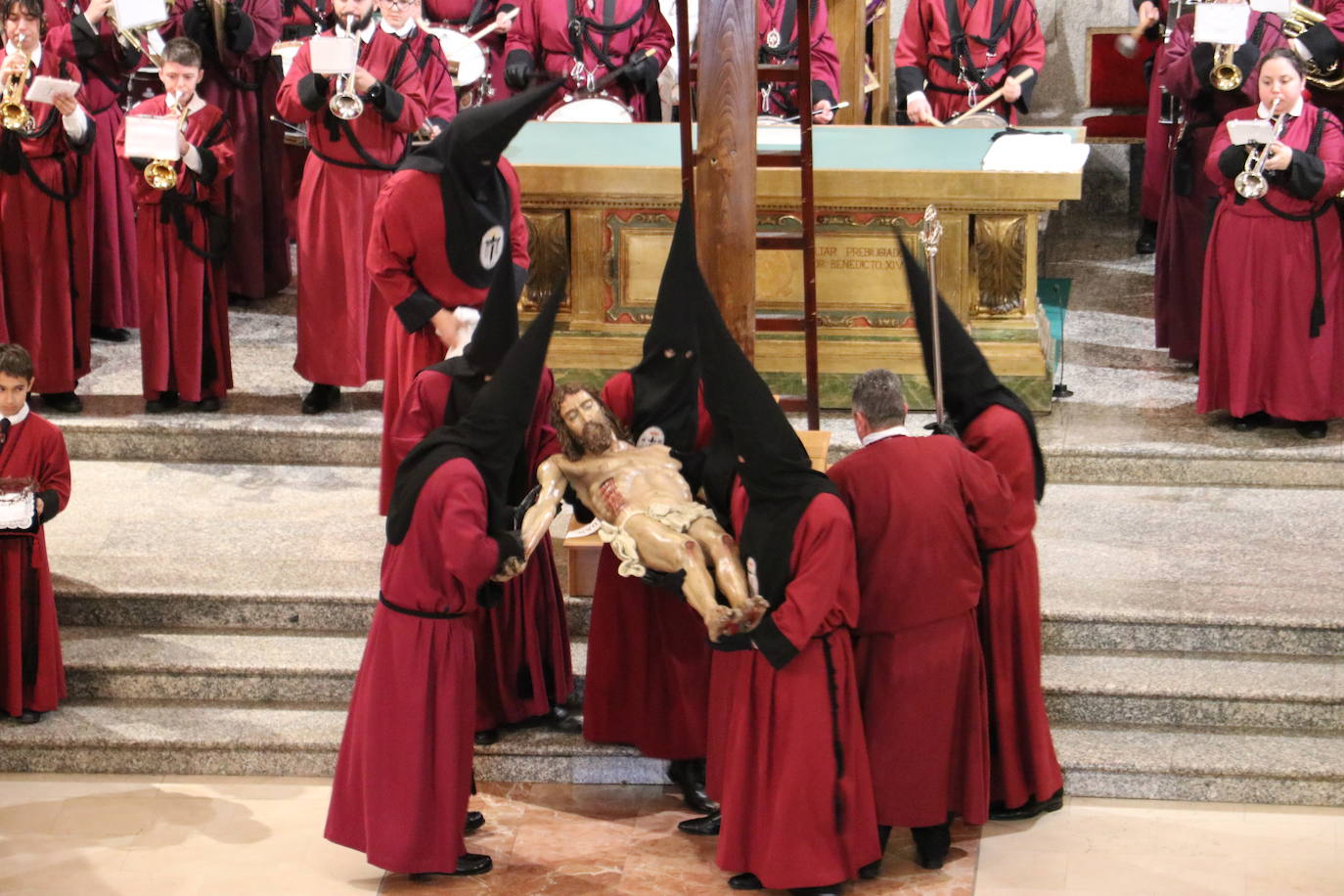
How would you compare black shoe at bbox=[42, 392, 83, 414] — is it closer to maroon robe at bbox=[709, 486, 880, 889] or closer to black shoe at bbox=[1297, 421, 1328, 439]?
maroon robe at bbox=[709, 486, 880, 889]

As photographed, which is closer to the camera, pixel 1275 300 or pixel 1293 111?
pixel 1293 111

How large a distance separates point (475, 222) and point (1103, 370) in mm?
4044

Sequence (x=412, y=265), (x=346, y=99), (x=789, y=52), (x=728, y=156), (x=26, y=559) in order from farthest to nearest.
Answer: (x=789, y=52) < (x=346, y=99) < (x=412, y=265) < (x=26, y=559) < (x=728, y=156)

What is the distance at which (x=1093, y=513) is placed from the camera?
346 inches

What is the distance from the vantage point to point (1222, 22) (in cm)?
901

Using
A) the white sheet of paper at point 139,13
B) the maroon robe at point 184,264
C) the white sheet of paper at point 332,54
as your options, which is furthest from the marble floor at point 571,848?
the white sheet of paper at point 139,13

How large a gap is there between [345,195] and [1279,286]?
14.0 ft

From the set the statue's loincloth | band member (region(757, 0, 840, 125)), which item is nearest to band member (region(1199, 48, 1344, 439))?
band member (region(757, 0, 840, 125))

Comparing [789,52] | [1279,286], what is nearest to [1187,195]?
[1279,286]

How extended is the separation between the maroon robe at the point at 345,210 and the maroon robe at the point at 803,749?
3.60m

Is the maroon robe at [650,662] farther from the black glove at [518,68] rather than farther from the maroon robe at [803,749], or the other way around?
the black glove at [518,68]

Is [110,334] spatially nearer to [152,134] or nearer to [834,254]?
[152,134]

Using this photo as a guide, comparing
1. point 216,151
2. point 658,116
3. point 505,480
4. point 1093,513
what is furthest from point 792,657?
point 658,116

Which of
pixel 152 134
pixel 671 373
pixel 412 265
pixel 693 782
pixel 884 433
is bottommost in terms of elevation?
pixel 693 782
